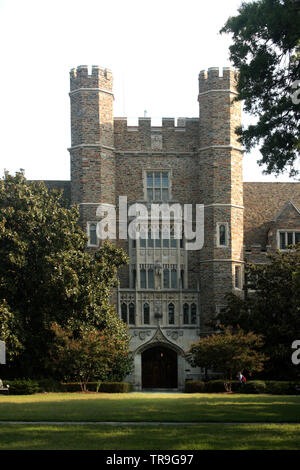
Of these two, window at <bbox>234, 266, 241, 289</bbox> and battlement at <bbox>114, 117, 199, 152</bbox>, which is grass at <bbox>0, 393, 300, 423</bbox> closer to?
window at <bbox>234, 266, 241, 289</bbox>

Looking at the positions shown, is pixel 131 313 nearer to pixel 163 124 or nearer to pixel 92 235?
pixel 92 235

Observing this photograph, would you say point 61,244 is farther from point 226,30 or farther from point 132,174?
point 226,30

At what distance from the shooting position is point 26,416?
15305mm

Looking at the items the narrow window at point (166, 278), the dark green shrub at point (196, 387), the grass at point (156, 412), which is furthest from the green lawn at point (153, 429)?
the narrow window at point (166, 278)

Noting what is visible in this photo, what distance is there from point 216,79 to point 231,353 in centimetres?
1400

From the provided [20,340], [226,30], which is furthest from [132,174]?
[226,30]

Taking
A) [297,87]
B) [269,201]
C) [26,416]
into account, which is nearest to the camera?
[26,416]

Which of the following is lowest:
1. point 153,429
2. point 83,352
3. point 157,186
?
point 153,429

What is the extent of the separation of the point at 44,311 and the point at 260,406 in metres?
13.9

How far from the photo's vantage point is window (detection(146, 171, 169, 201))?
38.6m

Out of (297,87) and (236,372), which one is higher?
(297,87)

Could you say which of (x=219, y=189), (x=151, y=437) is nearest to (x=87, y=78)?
(x=219, y=189)

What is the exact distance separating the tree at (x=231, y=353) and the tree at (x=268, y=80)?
42.1 ft

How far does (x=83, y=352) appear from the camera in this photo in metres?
29.2
